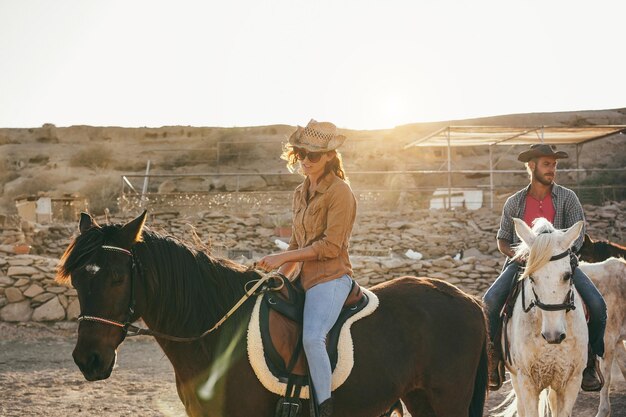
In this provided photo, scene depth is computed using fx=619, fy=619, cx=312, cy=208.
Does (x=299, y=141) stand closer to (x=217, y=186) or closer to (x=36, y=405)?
(x=36, y=405)

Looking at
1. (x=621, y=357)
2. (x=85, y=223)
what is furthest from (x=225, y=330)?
(x=621, y=357)

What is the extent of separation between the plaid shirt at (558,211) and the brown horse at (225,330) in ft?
5.76

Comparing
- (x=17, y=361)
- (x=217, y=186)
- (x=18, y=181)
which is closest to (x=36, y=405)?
(x=17, y=361)

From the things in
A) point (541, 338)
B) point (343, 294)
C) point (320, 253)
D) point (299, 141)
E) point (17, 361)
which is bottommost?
point (17, 361)

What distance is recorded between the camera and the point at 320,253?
3.53m

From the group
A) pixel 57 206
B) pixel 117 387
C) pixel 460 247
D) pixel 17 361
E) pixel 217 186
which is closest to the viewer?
pixel 117 387

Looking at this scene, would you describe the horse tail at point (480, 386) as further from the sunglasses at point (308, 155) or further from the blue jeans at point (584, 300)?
the sunglasses at point (308, 155)

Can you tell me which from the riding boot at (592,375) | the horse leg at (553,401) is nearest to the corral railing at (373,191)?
the riding boot at (592,375)

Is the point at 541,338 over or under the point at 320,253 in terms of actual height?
under

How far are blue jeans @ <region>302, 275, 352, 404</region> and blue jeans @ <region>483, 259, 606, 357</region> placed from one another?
6.94 ft

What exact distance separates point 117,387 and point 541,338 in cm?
571

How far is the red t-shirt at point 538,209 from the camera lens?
18.6 ft

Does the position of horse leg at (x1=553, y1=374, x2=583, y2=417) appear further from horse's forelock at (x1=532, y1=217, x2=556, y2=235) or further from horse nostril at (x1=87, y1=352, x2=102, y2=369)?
horse nostril at (x1=87, y1=352, x2=102, y2=369)

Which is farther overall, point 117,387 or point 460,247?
point 460,247
